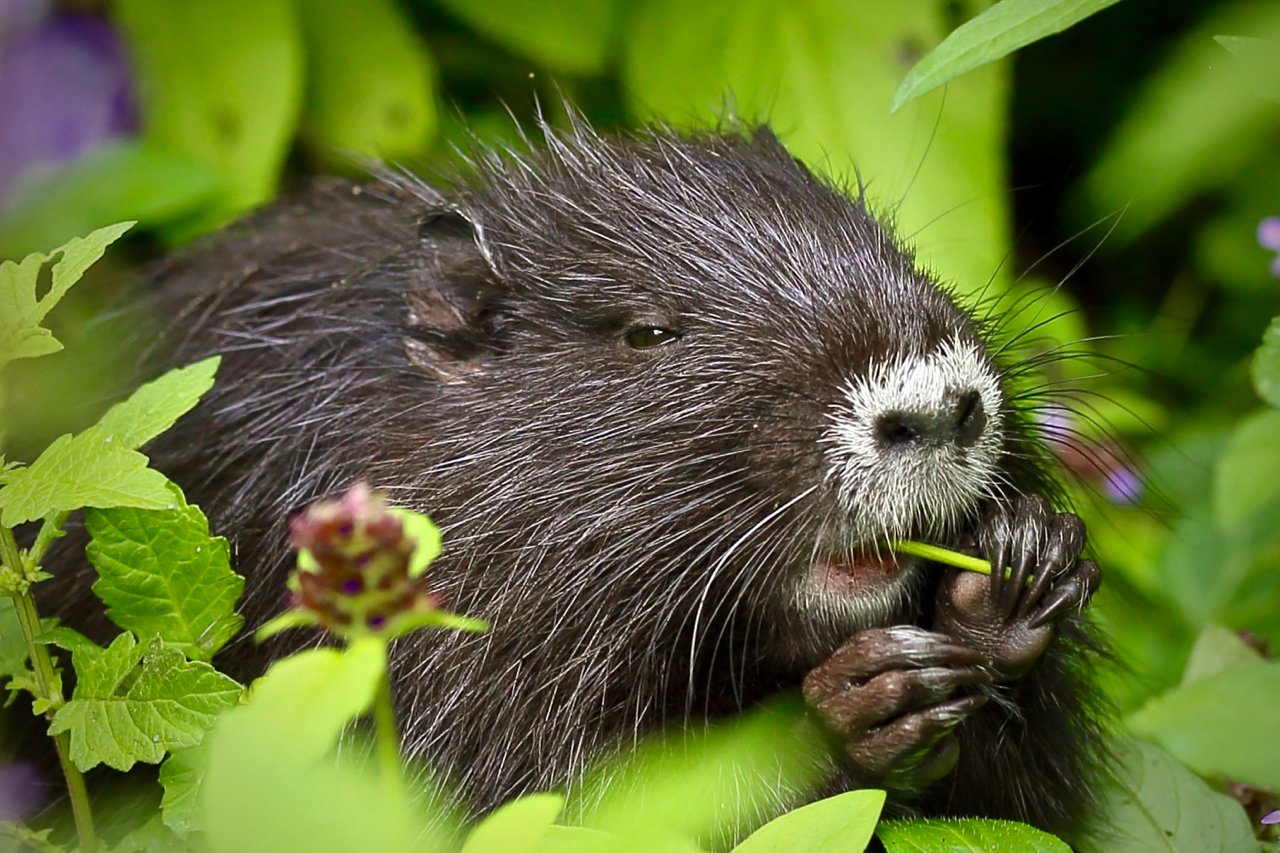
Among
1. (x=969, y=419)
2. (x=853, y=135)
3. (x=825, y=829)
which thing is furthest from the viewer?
(x=853, y=135)

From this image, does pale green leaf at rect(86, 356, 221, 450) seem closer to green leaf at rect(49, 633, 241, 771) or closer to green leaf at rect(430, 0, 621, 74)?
green leaf at rect(49, 633, 241, 771)

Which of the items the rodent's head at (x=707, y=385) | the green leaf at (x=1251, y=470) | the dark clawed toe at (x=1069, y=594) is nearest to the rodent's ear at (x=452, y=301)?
the rodent's head at (x=707, y=385)

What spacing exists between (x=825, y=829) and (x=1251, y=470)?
1726 mm

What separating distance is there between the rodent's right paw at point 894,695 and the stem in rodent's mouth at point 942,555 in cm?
12

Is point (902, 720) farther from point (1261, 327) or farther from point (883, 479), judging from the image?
Answer: point (1261, 327)

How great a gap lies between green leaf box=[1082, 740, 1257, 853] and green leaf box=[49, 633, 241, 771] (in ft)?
5.26

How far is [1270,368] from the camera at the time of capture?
7.75 feet

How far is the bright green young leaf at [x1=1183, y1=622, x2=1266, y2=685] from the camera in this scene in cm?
282

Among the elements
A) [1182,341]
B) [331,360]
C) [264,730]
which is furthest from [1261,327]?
[264,730]

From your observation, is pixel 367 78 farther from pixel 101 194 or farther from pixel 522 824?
pixel 522 824

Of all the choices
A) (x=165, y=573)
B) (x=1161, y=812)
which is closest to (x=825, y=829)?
(x=165, y=573)

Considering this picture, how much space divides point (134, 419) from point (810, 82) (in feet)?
8.07

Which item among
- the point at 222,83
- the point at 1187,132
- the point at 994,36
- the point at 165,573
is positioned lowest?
the point at 165,573

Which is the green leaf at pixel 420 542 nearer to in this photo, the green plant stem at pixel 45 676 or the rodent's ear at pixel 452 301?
the green plant stem at pixel 45 676
